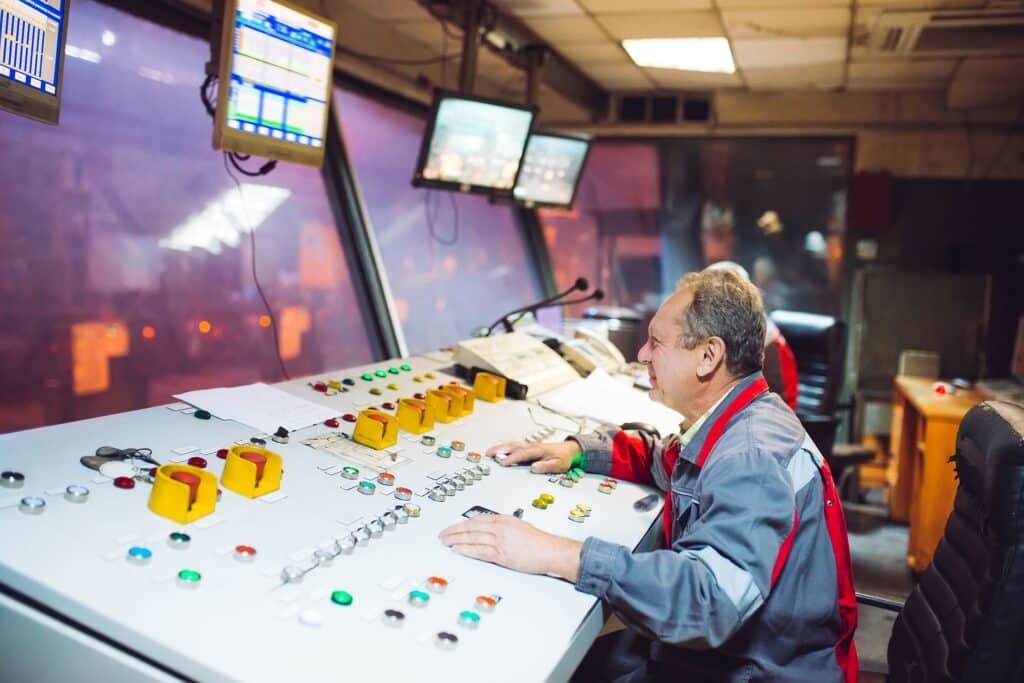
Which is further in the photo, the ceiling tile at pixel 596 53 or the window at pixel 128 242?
the ceiling tile at pixel 596 53

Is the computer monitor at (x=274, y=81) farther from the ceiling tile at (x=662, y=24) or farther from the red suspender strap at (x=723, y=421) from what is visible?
the ceiling tile at (x=662, y=24)

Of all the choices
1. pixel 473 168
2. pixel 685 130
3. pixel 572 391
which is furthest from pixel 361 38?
pixel 685 130

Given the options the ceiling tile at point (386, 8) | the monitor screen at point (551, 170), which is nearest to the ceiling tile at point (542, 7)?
the ceiling tile at point (386, 8)

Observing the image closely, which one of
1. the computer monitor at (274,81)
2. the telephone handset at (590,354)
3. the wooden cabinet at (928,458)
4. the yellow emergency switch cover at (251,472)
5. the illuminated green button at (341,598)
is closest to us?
the illuminated green button at (341,598)

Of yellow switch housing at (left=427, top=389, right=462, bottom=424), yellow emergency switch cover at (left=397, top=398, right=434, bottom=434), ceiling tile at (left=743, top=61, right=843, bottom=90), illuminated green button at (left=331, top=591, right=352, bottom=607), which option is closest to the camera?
illuminated green button at (left=331, top=591, right=352, bottom=607)

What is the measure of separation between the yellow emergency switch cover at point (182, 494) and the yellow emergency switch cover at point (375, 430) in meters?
0.46

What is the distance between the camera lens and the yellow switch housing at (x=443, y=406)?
6.42 feet

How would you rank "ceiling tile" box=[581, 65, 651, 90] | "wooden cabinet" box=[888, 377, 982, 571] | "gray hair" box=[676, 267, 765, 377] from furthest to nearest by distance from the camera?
"ceiling tile" box=[581, 65, 651, 90], "wooden cabinet" box=[888, 377, 982, 571], "gray hair" box=[676, 267, 765, 377]

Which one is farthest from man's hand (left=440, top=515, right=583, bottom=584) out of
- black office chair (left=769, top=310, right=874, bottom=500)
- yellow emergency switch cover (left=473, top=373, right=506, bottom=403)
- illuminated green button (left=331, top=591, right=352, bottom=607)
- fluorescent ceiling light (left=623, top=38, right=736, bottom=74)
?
fluorescent ceiling light (left=623, top=38, right=736, bottom=74)

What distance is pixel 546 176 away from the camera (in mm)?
4137

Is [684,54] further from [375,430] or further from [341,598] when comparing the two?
[341,598]

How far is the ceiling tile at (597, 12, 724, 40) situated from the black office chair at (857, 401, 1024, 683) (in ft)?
9.22

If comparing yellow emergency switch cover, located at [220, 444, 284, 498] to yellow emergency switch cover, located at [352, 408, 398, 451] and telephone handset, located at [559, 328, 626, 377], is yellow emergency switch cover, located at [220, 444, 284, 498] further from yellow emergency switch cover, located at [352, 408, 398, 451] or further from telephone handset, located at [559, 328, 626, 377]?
telephone handset, located at [559, 328, 626, 377]

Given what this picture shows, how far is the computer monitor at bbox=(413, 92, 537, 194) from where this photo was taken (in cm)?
318
